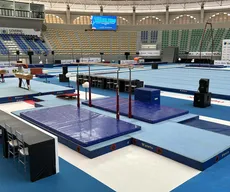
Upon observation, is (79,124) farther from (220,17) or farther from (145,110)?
(220,17)

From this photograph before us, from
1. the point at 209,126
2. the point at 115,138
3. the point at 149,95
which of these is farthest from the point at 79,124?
the point at 209,126

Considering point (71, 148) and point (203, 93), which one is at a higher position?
point (203, 93)

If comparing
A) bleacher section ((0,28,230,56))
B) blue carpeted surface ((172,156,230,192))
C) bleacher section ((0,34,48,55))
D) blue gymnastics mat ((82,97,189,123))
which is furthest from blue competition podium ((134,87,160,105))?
bleacher section ((0,28,230,56))

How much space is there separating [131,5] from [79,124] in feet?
119

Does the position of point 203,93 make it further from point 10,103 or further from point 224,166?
point 10,103

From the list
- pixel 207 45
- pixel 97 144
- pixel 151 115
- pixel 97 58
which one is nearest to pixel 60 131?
pixel 97 144

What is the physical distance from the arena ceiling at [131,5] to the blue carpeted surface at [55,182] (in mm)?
35205

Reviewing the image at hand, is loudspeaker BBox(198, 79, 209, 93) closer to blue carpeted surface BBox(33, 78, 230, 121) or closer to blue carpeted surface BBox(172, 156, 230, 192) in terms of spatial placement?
blue carpeted surface BBox(33, 78, 230, 121)

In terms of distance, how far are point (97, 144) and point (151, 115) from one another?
234 cm

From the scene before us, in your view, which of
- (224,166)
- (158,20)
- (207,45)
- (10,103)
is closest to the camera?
(224,166)

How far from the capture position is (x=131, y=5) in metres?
39.3

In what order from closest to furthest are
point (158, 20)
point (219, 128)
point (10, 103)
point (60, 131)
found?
point (60, 131) < point (219, 128) < point (10, 103) < point (158, 20)

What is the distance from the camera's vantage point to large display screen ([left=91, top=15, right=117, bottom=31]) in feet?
117

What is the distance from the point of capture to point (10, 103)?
10367 mm
